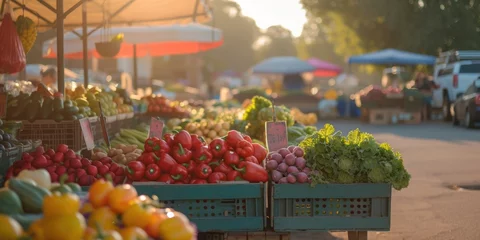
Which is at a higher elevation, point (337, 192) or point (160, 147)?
point (160, 147)

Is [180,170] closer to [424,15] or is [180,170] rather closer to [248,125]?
[248,125]

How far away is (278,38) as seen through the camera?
463 ft

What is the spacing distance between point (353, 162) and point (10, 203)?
3145 millimetres

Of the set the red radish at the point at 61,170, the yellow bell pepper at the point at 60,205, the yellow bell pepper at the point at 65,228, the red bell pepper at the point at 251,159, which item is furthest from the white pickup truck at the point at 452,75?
the yellow bell pepper at the point at 65,228

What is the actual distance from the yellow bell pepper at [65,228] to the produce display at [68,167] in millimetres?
2990

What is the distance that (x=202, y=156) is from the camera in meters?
6.63

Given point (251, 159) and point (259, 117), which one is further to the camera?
point (259, 117)

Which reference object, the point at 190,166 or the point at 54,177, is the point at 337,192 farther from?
the point at 54,177

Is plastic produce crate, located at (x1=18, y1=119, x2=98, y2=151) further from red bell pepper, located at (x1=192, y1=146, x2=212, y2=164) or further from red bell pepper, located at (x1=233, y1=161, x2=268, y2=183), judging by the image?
red bell pepper, located at (x1=233, y1=161, x2=268, y2=183)

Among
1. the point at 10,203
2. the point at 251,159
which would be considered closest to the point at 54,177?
the point at 251,159

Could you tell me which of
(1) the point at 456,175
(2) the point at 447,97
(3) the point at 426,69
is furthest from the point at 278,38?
(1) the point at 456,175

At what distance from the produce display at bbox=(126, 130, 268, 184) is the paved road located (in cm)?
178

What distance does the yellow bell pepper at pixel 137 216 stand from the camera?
12.9 ft

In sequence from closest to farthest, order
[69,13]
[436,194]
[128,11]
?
[69,13] < [436,194] < [128,11]
